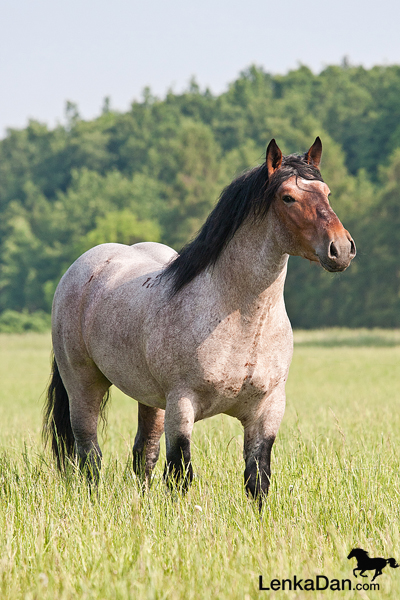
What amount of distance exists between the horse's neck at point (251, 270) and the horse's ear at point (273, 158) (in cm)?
32

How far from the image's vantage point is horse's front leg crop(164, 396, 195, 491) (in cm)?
397

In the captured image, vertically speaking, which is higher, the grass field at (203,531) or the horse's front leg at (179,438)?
the horse's front leg at (179,438)

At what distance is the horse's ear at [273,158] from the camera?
12.0 feet

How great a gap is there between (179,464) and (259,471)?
1.59 ft

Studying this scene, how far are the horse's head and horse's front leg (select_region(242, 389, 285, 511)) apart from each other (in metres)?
1.00

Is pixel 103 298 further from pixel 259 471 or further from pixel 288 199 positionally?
pixel 288 199

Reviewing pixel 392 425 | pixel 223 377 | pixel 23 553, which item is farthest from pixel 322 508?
pixel 392 425

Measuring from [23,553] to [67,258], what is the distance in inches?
2527

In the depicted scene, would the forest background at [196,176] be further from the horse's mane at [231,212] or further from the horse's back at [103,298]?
the horse's mane at [231,212]

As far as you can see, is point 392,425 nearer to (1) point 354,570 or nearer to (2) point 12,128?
(1) point 354,570

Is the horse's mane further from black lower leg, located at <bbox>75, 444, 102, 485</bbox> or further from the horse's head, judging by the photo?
black lower leg, located at <bbox>75, 444, 102, 485</bbox>

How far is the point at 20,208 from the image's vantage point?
76500mm

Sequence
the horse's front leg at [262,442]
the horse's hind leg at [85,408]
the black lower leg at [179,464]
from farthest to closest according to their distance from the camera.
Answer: the horse's hind leg at [85,408]
the horse's front leg at [262,442]
the black lower leg at [179,464]

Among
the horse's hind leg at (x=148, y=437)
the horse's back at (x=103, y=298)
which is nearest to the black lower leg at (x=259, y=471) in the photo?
the horse's back at (x=103, y=298)
